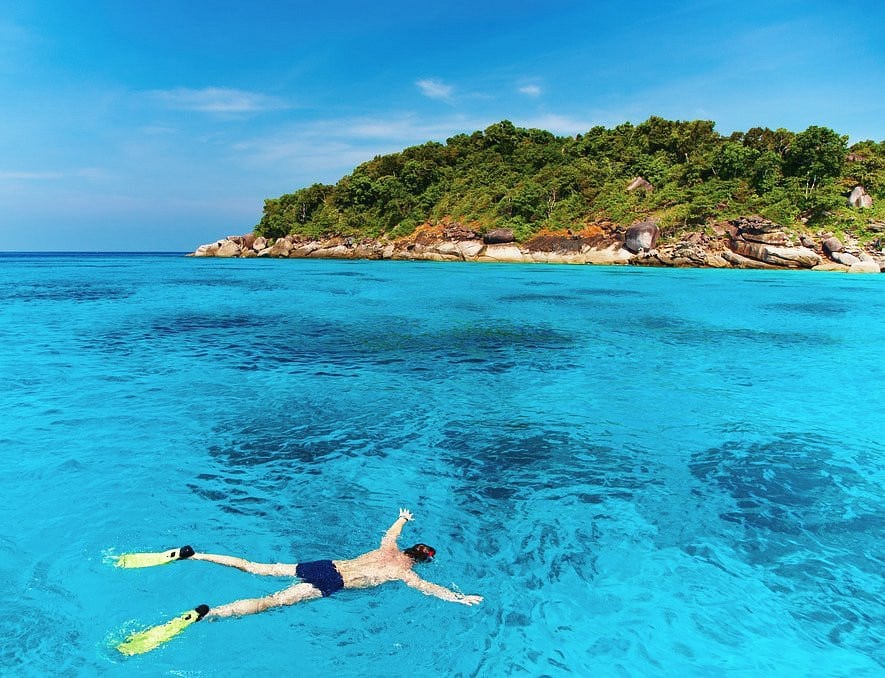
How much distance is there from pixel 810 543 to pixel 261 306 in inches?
988

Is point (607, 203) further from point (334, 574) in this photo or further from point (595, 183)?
point (334, 574)

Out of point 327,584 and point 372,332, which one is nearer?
point 327,584

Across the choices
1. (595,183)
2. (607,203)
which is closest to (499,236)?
(607,203)

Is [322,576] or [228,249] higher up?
[228,249]

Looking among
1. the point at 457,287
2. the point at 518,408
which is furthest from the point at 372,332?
the point at 457,287

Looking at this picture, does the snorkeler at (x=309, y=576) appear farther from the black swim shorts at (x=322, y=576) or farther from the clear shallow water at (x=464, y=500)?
the clear shallow water at (x=464, y=500)

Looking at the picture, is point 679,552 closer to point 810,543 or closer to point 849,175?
point 810,543

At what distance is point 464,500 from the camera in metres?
6.74

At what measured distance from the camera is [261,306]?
2578cm

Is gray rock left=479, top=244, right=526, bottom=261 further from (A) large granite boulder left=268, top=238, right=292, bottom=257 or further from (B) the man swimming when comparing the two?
(B) the man swimming

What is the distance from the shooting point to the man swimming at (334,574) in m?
4.68

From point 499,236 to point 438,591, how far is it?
6349 centimetres

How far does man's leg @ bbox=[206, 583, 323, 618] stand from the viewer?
4.55m

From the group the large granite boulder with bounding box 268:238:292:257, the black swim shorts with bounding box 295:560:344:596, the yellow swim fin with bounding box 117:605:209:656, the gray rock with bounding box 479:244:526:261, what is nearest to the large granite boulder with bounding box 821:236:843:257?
the gray rock with bounding box 479:244:526:261
